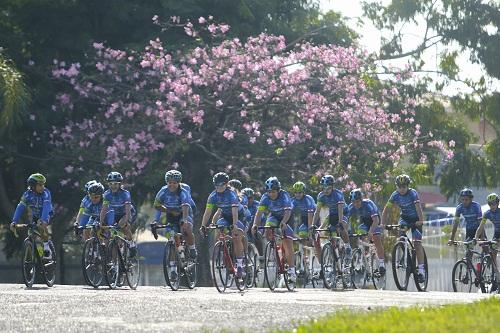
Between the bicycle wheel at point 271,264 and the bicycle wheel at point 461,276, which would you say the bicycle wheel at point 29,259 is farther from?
the bicycle wheel at point 461,276

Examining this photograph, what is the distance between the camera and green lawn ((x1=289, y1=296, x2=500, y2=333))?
12164 mm

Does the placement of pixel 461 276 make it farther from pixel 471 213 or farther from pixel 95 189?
pixel 95 189

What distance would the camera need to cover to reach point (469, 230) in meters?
27.4

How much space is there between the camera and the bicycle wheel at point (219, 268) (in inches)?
901

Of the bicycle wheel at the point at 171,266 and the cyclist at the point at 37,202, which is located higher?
the cyclist at the point at 37,202

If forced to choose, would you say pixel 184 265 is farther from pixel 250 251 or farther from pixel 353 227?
pixel 353 227

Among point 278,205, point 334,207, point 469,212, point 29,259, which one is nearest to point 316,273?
point 334,207

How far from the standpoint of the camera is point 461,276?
1104 inches

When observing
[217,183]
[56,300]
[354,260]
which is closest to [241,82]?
[354,260]

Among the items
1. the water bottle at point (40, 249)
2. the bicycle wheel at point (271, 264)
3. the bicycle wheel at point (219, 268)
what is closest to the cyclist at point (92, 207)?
the water bottle at point (40, 249)

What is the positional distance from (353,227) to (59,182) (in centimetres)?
761

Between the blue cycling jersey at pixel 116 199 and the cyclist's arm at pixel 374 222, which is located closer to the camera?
the blue cycling jersey at pixel 116 199

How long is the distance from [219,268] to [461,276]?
6687 millimetres

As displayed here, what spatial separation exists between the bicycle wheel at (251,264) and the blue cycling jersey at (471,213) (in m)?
3.79
